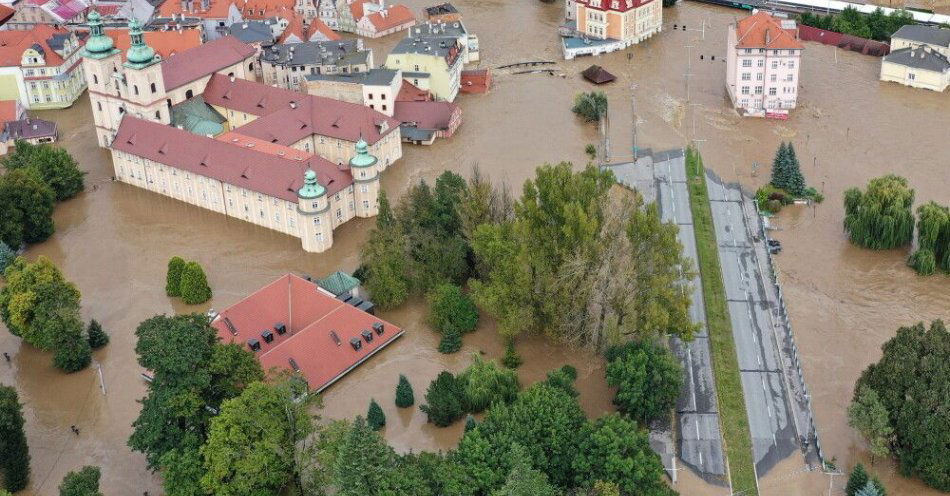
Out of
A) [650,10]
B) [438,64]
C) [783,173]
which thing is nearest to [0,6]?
[438,64]

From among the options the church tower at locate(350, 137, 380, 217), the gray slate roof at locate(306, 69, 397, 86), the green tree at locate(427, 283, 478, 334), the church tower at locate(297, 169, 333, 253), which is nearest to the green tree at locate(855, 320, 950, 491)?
the green tree at locate(427, 283, 478, 334)

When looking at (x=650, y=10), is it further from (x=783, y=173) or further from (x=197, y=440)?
(x=197, y=440)

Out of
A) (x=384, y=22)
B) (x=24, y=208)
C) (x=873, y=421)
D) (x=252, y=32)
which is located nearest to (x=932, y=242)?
(x=873, y=421)

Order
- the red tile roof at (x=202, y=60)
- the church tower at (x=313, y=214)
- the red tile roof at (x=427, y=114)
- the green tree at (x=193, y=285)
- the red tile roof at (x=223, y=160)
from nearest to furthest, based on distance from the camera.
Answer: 1. the green tree at (x=193, y=285)
2. the church tower at (x=313, y=214)
3. the red tile roof at (x=223, y=160)
4. the red tile roof at (x=202, y=60)
5. the red tile roof at (x=427, y=114)

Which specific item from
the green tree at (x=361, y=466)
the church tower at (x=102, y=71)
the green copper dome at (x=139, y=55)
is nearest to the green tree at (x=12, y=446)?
the green tree at (x=361, y=466)

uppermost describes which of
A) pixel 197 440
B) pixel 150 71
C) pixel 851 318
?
pixel 150 71

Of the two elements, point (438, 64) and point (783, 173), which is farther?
point (438, 64)

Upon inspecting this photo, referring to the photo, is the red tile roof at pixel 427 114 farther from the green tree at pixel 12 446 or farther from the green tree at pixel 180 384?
the green tree at pixel 12 446

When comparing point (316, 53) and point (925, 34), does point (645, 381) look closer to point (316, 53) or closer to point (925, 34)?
point (316, 53)
